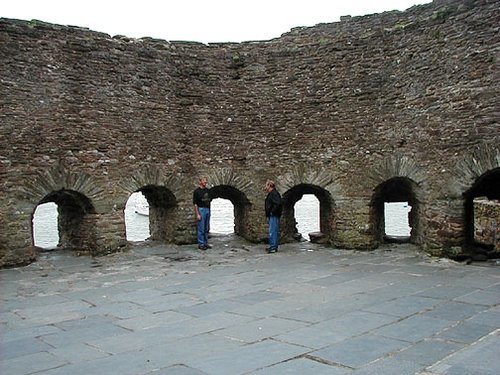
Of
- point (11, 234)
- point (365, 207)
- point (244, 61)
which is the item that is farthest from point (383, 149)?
point (11, 234)

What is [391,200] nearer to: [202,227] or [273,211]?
[273,211]

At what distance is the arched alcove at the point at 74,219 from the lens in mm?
10453

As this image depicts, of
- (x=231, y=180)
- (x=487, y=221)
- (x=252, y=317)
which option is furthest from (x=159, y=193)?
(x=487, y=221)

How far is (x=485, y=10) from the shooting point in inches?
349

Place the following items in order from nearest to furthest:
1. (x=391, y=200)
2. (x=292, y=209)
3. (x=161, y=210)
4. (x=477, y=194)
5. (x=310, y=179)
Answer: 1. (x=477, y=194)
2. (x=310, y=179)
3. (x=391, y=200)
4. (x=161, y=210)
5. (x=292, y=209)

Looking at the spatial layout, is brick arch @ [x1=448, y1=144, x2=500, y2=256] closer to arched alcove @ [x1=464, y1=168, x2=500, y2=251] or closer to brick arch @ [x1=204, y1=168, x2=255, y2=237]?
arched alcove @ [x1=464, y1=168, x2=500, y2=251]

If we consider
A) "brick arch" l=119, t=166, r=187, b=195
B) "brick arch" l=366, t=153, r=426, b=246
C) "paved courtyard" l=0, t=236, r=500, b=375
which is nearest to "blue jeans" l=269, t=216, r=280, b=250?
"paved courtyard" l=0, t=236, r=500, b=375

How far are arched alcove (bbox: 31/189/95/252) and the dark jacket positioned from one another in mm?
3738

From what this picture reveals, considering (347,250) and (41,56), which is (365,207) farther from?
(41,56)

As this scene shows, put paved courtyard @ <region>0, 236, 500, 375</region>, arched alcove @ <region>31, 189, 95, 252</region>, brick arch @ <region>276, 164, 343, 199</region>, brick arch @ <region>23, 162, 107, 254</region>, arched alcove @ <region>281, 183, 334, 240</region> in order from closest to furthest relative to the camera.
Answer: paved courtyard @ <region>0, 236, 500, 375</region>, brick arch @ <region>23, 162, 107, 254</region>, arched alcove @ <region>31, 189, 95, 252</region>, brick arch @ <region>276, 164, 343, 199</region>, arched alcove @ <region>281, 183, 334, 240</region>

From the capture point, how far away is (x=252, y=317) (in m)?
5.65

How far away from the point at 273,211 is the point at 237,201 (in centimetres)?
207

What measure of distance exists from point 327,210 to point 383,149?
2.19 meters

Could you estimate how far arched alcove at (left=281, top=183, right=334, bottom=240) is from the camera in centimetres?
1180
